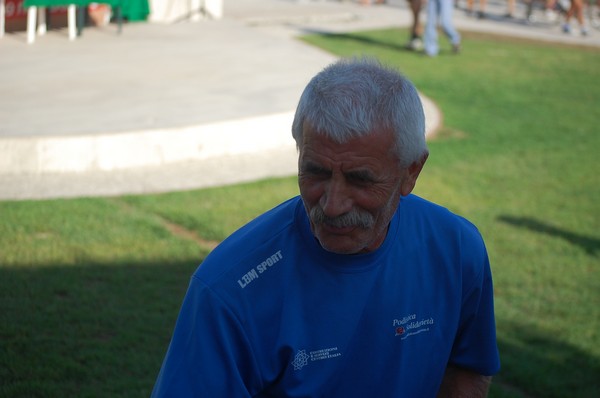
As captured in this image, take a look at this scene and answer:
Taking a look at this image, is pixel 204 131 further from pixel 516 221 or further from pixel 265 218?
pixel 265 218

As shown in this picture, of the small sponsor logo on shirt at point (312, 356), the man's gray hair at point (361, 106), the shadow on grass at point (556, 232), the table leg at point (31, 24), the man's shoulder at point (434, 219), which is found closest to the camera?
the man's gray hair at point (361, 106)

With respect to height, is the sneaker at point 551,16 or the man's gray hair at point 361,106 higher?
the man's gray hair at point 361,106

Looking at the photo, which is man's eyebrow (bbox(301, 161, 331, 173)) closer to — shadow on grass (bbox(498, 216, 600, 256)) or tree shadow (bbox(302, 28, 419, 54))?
shadow on grass (bbox(498, 216, 600, 256))

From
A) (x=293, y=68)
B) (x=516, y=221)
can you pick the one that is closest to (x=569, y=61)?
(x=293, y=68)

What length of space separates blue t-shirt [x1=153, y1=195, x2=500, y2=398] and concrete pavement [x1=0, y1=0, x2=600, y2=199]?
196 inches

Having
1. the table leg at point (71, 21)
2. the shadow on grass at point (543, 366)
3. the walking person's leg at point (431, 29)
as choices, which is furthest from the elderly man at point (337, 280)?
the walking person's leg at point (431, 29)

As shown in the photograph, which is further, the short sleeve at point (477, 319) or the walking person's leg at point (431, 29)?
the walking person's leg at point (431, 29)

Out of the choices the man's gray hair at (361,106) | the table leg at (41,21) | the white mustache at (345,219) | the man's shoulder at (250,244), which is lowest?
the table leg at (41,21)

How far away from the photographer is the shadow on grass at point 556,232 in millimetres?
7098

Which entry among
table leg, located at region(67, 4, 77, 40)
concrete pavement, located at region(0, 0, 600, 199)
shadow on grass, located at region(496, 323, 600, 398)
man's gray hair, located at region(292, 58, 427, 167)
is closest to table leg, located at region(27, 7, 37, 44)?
concrete pavement, located at region(0, 0, 600, 199)

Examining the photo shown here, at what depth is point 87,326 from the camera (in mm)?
5098

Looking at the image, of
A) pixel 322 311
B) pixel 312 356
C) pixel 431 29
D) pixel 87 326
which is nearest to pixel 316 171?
pixel 322 311

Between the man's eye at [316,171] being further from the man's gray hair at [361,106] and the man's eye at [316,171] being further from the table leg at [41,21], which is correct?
the table leg at [41,21]

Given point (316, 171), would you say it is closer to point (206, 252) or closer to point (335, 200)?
point (335, 200)
